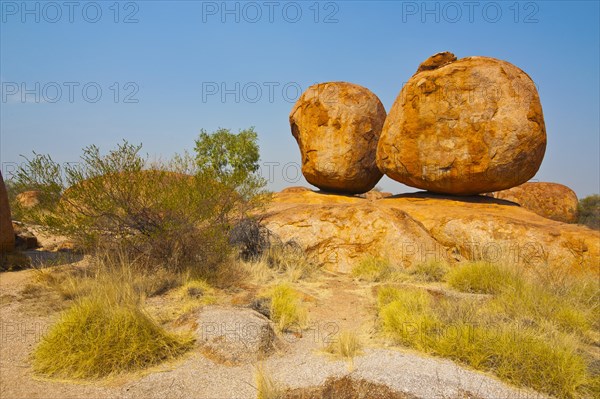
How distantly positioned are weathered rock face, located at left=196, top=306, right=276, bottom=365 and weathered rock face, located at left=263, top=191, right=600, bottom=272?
4106 mm

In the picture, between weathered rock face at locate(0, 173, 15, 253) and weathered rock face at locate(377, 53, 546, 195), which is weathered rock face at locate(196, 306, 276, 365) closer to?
weathered rock face at locate(0, 173, 15, 253)

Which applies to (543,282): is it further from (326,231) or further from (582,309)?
(326,231)

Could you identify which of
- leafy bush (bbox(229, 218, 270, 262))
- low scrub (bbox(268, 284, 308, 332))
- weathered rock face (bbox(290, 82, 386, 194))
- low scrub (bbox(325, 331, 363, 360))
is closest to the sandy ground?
low scrub (bbox(325, 331, 363, 360))

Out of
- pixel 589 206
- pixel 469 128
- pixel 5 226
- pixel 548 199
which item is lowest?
pixel 589 206

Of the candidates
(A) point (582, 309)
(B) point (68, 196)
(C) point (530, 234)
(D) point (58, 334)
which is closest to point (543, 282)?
(A) point (582, 309)

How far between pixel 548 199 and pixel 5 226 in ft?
60.2

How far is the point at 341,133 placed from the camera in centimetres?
1196

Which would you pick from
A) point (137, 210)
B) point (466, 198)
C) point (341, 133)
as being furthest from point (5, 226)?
point (466, 198)

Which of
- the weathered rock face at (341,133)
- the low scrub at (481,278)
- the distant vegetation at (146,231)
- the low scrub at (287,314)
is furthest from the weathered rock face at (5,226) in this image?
the low scrub at (481,278)

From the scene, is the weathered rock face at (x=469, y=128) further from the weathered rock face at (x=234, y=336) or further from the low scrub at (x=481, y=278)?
the weathered rock face at (x=234, y=336)

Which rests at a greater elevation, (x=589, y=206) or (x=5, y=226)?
(x=5, y=226)

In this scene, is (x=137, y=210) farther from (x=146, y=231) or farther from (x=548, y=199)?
(x=548, y=199)

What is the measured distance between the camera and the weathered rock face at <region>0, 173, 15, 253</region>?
856 cm

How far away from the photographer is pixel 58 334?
159 inches
